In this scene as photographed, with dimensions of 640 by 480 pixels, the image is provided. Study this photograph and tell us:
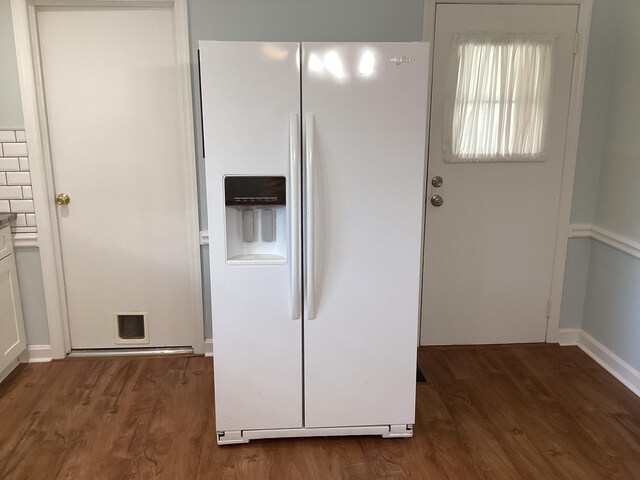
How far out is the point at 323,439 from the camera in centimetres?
244

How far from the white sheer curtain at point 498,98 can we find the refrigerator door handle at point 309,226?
3.98 feet

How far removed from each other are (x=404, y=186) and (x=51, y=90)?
1.98 meters

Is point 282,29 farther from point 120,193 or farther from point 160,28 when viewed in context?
point 120,193

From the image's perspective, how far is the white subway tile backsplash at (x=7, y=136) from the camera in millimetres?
2868

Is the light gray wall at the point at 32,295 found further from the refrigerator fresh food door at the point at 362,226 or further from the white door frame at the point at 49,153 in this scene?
the refrigerator fresh food door at the point at 362,226

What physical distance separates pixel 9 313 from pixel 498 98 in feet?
9.43

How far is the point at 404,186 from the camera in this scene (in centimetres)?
218

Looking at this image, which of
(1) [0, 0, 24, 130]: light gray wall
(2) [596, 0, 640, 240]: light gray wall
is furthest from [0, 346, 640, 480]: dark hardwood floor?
(1) [0, 0, 24, 130]: light gray wall

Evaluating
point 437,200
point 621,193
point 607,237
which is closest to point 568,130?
point 621,193

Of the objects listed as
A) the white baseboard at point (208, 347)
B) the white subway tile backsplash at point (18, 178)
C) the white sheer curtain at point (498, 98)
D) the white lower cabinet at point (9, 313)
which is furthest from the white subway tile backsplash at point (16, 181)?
the white sheer curtain at point (498, 98)

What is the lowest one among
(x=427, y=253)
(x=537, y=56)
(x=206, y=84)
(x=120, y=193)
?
(x=427, y=253)

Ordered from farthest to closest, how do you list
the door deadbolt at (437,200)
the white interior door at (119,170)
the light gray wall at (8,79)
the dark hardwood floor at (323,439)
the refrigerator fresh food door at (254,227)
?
1. the door deadbolt at (437,200)
2. the white interior door at (119,170)
3. the light gray wall at (8,79)
4. the dark hardwood floor at (323,439)
5. the refrigerator fresh food door at (254,227)

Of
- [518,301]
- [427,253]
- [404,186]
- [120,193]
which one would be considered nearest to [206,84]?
[404,186]

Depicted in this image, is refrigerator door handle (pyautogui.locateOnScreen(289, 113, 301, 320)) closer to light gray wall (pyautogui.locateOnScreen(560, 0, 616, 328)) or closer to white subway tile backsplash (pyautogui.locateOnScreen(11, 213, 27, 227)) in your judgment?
white subway tile backsplash (pyautogui.locateOnScreen(11, 213, 27, 227))
